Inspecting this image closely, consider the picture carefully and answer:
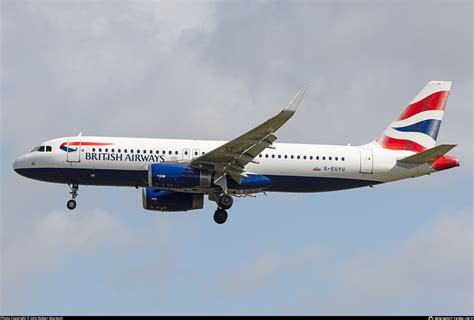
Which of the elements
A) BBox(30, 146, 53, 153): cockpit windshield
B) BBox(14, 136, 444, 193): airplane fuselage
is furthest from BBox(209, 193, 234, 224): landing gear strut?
BBox(30, 146, 53, 153): cockpit windshield

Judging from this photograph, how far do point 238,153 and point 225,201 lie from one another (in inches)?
110

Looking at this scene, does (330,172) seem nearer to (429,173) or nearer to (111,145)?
(429,173)

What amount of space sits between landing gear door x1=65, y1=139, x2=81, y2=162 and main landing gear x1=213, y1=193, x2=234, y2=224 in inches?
298

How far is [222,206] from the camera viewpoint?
2360 inches

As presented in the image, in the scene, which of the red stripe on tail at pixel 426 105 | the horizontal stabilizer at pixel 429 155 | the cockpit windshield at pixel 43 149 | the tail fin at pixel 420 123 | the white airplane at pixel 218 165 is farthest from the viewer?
the red stripe on tail at pixel 426 105

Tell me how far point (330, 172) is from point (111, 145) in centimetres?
1155

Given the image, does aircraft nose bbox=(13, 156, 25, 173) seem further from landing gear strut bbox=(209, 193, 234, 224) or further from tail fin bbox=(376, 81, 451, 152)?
tail fin bbox=(376, 81, 451, 152)

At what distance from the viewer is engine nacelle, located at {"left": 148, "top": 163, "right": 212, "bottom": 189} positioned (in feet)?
190

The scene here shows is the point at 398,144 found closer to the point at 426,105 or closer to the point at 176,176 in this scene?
the point at 426,105

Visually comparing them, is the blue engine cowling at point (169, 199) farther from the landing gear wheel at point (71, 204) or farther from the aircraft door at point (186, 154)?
the landing gear wheel at point (71, 204)

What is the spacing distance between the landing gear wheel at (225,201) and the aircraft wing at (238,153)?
0.96 meters

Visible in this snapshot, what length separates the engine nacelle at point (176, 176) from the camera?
57812 millimetres

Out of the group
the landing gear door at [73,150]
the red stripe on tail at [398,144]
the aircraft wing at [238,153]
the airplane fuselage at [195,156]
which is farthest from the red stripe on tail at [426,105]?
the landing gear door at [73,150]

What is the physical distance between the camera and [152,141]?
60.3 m
